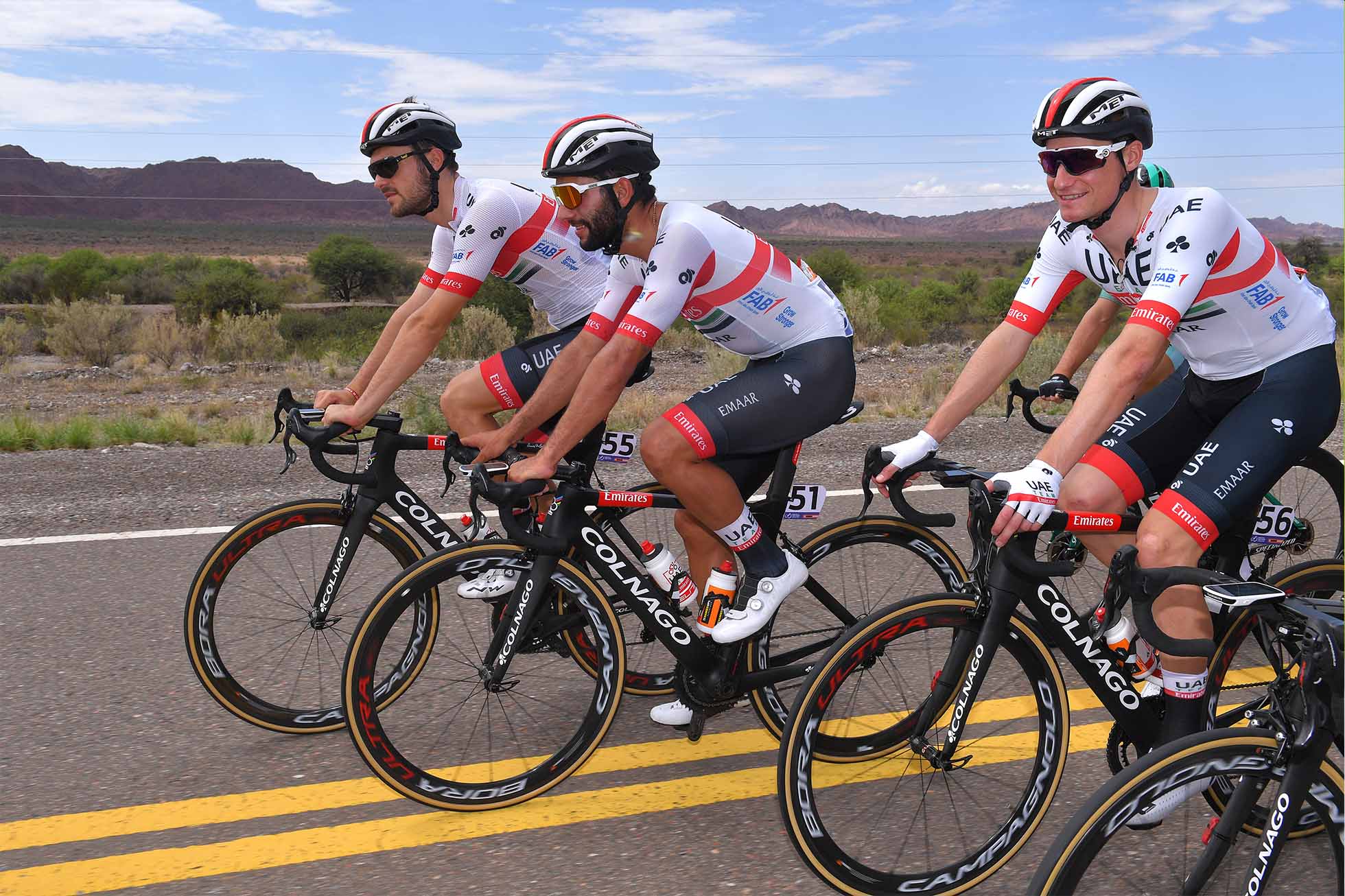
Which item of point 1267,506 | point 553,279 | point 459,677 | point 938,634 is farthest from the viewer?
point 553,279

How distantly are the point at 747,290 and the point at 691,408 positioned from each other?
460 millimetres

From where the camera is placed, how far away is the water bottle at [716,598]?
3.69 metres

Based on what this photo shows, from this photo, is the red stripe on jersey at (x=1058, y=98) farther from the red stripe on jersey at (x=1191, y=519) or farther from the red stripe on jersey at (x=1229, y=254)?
the red stripe on jersey at (x=1191, y=519)

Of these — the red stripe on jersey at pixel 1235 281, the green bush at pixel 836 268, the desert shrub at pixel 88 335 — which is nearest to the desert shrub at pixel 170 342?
the desert shrub at pixel 88 335

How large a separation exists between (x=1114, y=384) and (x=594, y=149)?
169 cm

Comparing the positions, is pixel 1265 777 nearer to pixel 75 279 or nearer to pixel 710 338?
pixel 710 338

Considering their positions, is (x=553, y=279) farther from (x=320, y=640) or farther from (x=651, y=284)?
(x=320, y=640)

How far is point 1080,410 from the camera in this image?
296cm

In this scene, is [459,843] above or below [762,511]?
below

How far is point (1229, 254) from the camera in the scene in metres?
3.21

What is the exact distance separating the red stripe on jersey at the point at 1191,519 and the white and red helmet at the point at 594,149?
74.1 inches

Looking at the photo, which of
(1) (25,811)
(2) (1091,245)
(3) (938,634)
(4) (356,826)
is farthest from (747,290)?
(1) (25,811)

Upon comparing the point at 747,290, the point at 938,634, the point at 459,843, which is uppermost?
the point at 747,290

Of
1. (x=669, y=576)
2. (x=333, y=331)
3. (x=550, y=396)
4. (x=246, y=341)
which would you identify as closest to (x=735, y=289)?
(x=550, y=396)
